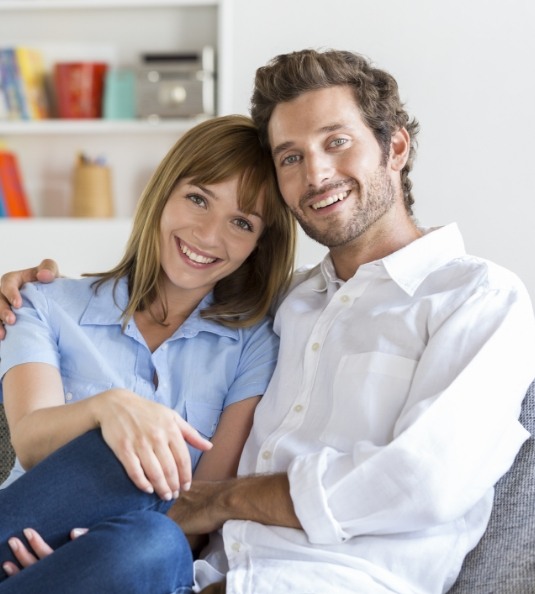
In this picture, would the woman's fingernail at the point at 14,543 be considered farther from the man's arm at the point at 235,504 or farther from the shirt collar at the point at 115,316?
the shirt collar at the point at 115,316

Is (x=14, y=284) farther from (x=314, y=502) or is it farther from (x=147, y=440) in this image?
(x=314, y=502)

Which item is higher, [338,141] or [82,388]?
[338,141]

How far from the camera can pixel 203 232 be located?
5.85 ft

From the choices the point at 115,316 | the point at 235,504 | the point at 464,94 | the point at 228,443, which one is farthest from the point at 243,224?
the point at 464,94

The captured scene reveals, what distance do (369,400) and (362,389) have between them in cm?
2

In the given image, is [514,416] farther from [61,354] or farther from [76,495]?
[61,354]

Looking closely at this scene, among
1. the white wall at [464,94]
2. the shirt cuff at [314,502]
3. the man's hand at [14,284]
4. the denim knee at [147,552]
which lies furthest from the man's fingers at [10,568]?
the white wall at [464,94]

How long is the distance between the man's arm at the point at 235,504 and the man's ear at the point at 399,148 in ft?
2.49

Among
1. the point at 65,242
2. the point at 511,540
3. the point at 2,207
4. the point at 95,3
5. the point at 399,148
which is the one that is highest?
the point at 95,3

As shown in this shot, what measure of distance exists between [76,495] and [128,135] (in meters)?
2.92

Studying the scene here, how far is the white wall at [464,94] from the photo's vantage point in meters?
3.64

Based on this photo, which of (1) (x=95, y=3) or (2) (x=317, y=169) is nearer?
(2) (x=317, y=169)

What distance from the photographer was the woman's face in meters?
1.79

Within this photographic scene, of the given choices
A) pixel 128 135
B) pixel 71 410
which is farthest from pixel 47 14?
pixel 71 410
